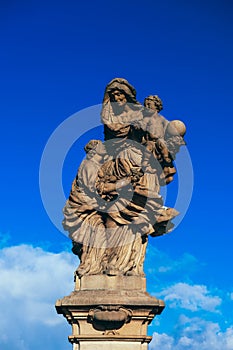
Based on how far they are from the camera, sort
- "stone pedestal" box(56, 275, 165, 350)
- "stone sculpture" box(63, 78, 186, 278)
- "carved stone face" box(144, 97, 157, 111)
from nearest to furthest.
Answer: "stone pedestal" box(56, 275, 165, 350)
"stone sculpture" box(63, 78, 186, 278)
"carved stone face" box(144, 97, 157, 111)

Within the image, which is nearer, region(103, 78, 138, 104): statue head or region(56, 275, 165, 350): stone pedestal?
region(56, 275, 165, 350): stone pedestal

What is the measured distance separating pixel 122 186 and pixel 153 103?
7.42 feet

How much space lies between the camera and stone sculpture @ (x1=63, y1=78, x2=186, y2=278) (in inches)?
539

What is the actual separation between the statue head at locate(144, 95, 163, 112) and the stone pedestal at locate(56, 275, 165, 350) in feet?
13.5

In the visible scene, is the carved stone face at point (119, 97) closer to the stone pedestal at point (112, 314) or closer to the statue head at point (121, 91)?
the statue head at point (121, 91)

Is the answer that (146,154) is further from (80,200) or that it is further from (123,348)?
(123,348)

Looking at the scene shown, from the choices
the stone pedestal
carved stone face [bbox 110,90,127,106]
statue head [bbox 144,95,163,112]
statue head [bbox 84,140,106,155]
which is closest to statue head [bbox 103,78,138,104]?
carved stone face [bbox 110,90,127,106]

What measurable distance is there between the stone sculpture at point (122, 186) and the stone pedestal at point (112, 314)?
425 mm

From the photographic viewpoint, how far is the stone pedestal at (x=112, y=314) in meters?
12.8

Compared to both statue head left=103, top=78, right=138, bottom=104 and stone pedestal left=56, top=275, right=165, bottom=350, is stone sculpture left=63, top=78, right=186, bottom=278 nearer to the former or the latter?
statue head left=103, top=78, right=138, bottom=104

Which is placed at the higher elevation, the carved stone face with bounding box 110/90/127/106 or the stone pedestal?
the carved stone face with bounding box 110/90/127/106

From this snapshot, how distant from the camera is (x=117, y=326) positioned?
42.1 feet

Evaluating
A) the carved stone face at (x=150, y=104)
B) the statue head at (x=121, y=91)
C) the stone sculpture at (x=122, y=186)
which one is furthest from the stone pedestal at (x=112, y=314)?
the statue head at (x=121, y=91)

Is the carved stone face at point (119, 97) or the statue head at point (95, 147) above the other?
the carved stone face at point (119, 97)
